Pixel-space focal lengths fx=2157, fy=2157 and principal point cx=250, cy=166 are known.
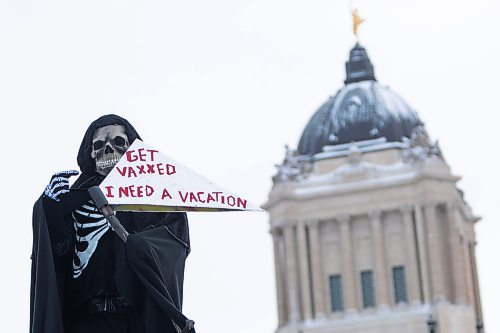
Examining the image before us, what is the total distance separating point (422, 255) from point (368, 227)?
3221mm

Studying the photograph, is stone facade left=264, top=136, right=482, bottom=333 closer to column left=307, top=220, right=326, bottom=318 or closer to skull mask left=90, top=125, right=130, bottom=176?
column left=307, top=220, right=326, bottom=318

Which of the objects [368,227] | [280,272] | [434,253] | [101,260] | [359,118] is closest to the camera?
[101,260]

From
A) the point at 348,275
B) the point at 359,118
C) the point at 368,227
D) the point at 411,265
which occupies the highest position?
the point at 359,118

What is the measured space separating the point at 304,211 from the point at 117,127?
Result: 95.3 m

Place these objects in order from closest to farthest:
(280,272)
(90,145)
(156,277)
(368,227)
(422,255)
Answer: (156,277) → (90,145) → (422,255) → (368,227) → (280,272)

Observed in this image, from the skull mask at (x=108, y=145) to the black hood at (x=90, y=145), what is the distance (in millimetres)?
19

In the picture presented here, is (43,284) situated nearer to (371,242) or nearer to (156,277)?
(156,277)

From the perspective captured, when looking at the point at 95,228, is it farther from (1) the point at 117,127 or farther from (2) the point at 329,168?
(2) the point at 329,168

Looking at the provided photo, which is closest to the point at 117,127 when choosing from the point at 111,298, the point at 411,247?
the point at 111,298

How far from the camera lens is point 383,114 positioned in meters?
106

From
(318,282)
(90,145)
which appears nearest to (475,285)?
(318,282)

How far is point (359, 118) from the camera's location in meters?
105

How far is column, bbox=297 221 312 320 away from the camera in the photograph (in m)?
102

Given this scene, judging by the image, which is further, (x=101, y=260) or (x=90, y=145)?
(x=90, y=145)
